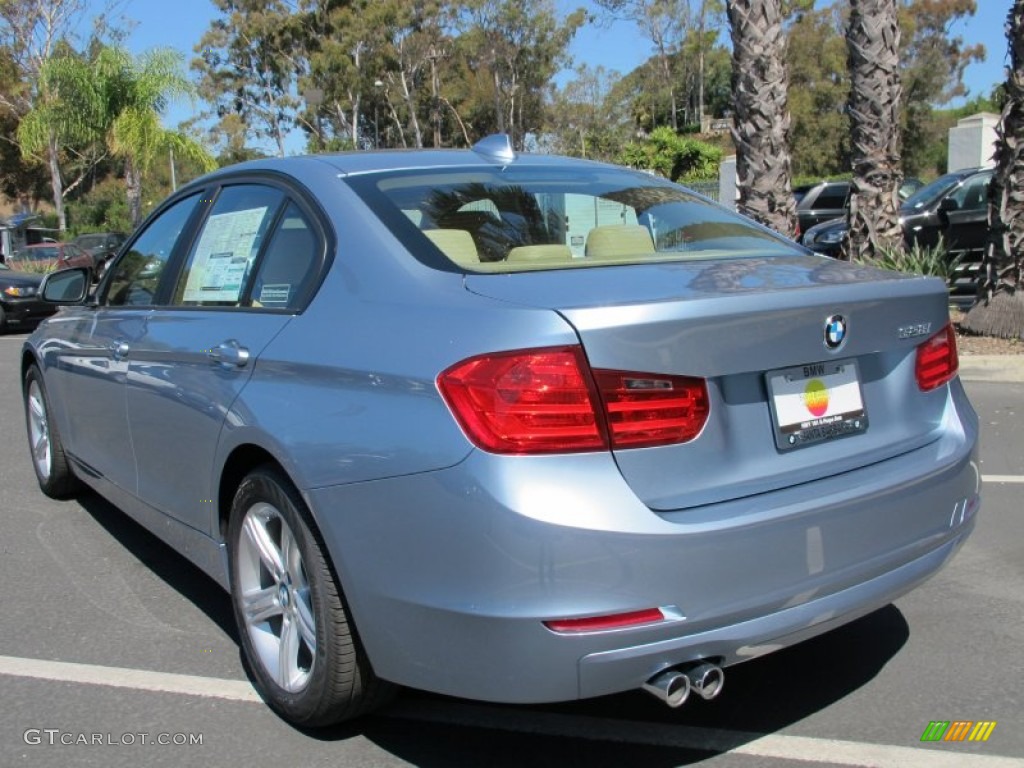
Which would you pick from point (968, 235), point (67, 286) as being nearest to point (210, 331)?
point (67, 286)

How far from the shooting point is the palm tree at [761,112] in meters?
10.4

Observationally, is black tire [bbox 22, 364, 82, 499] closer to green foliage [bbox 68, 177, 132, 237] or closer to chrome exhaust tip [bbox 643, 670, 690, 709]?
chrome exhaust tip [bbox 643, 670, 690, 709]

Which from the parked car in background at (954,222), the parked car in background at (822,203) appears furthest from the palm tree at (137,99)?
the parked car in background at (954,222)

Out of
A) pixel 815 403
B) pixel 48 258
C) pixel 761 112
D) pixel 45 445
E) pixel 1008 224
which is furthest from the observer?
pixel 48 258

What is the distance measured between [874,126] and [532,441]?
952cm

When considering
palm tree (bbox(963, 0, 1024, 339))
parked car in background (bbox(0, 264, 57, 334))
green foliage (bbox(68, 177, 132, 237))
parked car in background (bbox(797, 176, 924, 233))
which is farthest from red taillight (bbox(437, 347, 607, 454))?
green foliage (bbox(68, 177, 132, 237))

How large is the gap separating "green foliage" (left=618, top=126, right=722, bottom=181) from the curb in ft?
79.5

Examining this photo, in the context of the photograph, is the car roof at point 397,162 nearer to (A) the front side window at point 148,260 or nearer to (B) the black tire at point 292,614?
(A) the front side window at point 148,260

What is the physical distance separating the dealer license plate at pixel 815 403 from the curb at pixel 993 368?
21.5ft

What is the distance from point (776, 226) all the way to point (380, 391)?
9365mm

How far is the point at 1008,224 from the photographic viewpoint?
941 cm

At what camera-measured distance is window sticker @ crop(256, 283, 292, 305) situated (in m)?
3.14

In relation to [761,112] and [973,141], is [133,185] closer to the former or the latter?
[761,112]

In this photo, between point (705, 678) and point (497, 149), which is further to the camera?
point (497, 149)
